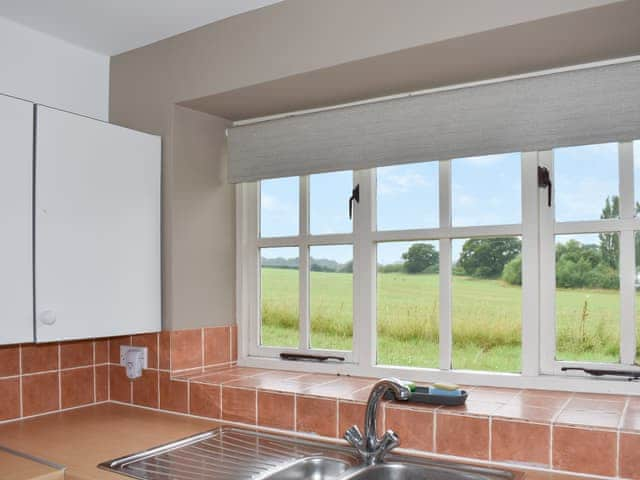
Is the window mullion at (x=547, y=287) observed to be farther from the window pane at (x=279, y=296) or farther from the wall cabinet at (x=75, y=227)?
the wall cabinet at (x=75, y=227)

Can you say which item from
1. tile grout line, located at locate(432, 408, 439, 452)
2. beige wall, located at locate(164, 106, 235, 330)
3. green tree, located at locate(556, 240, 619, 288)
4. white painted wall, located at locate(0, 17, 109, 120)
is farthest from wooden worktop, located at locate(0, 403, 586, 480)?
white painted wall, located at locate(0, 17, 109, 120)

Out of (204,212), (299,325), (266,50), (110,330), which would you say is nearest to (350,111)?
(266,50)

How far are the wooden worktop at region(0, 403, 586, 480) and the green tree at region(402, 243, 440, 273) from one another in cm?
90

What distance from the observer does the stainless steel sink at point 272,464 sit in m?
1.76

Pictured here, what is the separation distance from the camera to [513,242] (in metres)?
2.21

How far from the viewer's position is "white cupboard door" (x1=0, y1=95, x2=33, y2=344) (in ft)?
6.31

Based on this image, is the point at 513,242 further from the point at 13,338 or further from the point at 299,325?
the point at 13,338

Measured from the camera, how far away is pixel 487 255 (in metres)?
2.26

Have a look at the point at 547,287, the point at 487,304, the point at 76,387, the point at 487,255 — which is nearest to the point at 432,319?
the point at 487,304

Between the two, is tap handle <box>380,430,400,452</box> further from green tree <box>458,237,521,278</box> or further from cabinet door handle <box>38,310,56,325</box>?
cabinet door handle <box>38,310,56,325</box>

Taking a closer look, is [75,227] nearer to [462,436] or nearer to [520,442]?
[462,436]

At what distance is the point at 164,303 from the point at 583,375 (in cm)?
Answer: 159

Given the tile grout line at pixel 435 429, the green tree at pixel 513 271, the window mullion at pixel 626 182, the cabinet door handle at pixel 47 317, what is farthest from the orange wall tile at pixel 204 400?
the window mullion at pixel 626 182

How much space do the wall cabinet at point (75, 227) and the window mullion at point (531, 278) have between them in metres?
1.41
